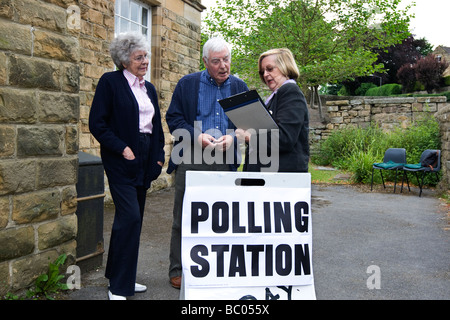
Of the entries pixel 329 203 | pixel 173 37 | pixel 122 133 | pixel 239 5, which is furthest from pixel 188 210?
pixel 239 5

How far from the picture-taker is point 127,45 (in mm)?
3180

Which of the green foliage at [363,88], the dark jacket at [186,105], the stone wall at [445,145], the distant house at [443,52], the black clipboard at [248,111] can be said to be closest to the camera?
the black clipboard at [248,111]

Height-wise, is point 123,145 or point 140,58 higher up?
point 140,58

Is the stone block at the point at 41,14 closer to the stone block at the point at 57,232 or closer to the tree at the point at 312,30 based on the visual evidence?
the stone block at the point at 57,232

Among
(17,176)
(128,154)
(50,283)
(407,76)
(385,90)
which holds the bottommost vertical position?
(50,283)

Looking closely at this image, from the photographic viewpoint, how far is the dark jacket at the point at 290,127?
280cm

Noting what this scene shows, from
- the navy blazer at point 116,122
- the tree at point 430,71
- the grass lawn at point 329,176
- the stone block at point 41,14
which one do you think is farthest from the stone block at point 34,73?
the tree at point 430,71

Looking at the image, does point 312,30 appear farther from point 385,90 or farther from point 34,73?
point 385,90

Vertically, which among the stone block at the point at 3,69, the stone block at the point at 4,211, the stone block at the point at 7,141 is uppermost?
the stone block at the point at 3,69

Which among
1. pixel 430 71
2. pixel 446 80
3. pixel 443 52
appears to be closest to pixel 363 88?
pixel 430 71

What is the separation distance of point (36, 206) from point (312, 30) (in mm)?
14955

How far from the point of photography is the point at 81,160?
3.79 m

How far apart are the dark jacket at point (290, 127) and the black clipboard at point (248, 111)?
11 centimetres
